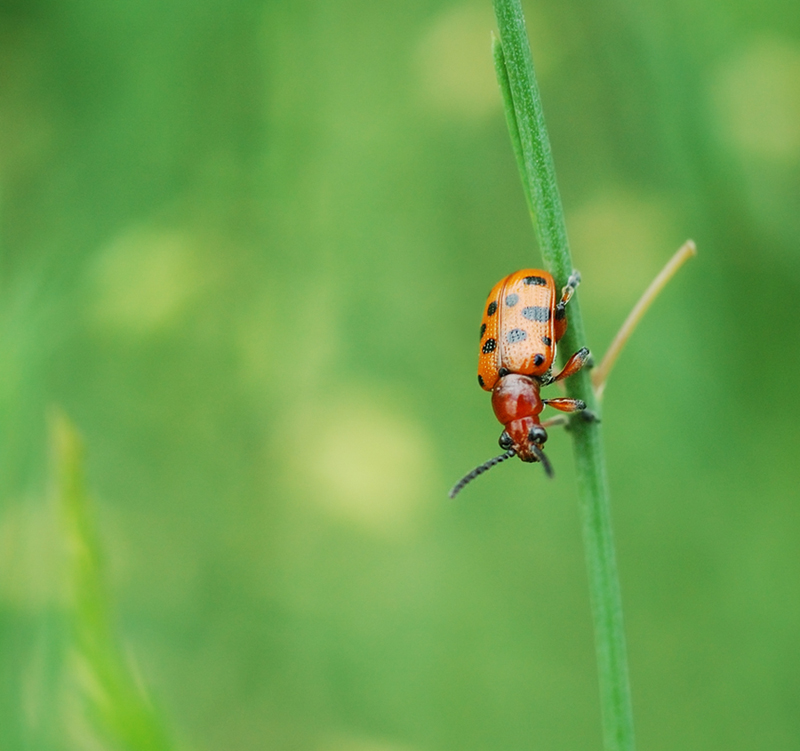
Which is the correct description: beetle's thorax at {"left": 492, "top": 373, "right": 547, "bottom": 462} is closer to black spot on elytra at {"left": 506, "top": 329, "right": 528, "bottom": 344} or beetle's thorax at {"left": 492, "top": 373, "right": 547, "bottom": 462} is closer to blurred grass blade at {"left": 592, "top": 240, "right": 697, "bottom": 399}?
black spot on elytra at {"left": 506, "top": 329, "right": 528, "bottom": 344}

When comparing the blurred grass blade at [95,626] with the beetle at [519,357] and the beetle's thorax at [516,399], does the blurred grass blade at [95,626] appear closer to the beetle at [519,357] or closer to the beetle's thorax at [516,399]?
the beetle at [519,357]

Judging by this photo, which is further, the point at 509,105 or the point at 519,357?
the point at 519,357

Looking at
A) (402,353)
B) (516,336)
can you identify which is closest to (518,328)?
(516,336)

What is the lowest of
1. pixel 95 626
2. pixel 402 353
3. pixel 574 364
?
pixel 95 626

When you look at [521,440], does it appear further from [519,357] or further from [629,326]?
[629,326]

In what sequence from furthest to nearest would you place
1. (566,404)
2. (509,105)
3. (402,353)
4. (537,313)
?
(402,353), (537,313), (566,404), (509,105)

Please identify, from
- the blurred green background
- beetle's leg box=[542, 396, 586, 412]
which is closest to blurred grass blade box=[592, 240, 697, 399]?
beetle's leg box=[542, 396, 586, 412]
